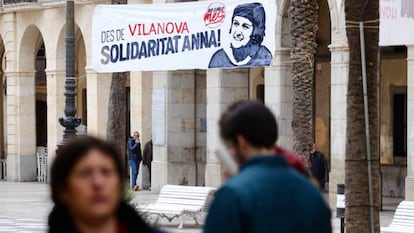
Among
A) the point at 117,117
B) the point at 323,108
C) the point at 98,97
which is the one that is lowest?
the point at 117,117

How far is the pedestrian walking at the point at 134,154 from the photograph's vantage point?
109ft

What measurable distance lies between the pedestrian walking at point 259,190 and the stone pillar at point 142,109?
96.7 ft

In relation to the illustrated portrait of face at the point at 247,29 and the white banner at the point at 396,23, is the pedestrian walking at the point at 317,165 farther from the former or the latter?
the white banner at the point at 396,23

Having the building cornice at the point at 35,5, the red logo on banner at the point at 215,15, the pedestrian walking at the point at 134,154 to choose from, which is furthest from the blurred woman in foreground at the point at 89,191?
the building cornice at the point at 35,5

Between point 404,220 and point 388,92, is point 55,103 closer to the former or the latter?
point 388,92

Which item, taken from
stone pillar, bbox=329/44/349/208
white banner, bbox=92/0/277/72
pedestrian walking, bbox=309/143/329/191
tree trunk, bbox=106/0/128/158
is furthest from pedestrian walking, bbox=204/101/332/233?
stone pillar, bbox=329/44/349/208

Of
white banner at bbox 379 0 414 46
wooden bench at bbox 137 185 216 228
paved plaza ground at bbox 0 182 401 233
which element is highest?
white banner at bbox 379 0 414 46

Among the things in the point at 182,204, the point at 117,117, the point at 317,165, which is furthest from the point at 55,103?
the point at 182,204

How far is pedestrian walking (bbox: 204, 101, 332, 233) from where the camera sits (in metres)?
4.65

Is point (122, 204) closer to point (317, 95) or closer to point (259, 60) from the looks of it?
point (259, 60)

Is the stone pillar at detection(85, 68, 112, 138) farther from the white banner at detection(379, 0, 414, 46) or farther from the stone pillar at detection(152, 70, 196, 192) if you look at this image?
the white banner at detection(379, 0, 414, 46)

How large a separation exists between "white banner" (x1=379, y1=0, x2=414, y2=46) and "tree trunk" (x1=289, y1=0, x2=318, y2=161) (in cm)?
246

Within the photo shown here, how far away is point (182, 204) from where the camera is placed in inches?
915

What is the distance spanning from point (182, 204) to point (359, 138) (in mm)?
11157
